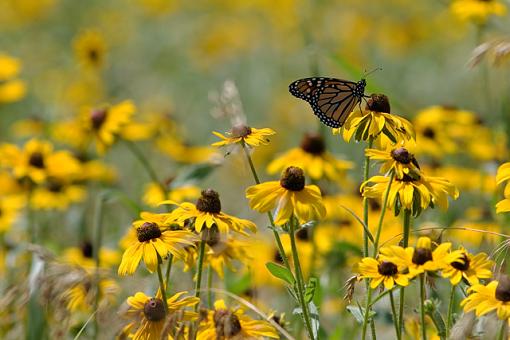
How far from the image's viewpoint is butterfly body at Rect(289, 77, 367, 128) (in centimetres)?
254

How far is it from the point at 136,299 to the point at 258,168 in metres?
5.77

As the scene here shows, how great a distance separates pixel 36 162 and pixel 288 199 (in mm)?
2270

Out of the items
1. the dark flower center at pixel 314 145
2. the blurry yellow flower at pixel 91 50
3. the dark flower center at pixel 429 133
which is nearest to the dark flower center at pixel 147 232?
the dark flower center at pixel 314 145

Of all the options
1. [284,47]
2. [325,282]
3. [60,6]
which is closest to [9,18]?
[60,6]

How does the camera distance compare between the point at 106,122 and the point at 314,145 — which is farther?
the point at 106,122

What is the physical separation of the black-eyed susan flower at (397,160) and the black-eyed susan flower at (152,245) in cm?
48

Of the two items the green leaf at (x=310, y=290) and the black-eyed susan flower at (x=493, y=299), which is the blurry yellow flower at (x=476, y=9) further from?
the black-eyed susan flower at (x=493, y=299)

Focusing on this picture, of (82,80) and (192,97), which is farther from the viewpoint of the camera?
(192,97)

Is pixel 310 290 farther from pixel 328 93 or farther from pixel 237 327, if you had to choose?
pixel 328 93

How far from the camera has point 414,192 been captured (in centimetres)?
219

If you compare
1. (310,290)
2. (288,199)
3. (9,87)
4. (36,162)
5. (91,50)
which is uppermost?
(91,50)

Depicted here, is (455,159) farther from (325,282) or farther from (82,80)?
(82,80)

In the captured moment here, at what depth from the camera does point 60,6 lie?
1128 cm

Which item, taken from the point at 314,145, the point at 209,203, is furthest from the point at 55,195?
the point at 209,203
